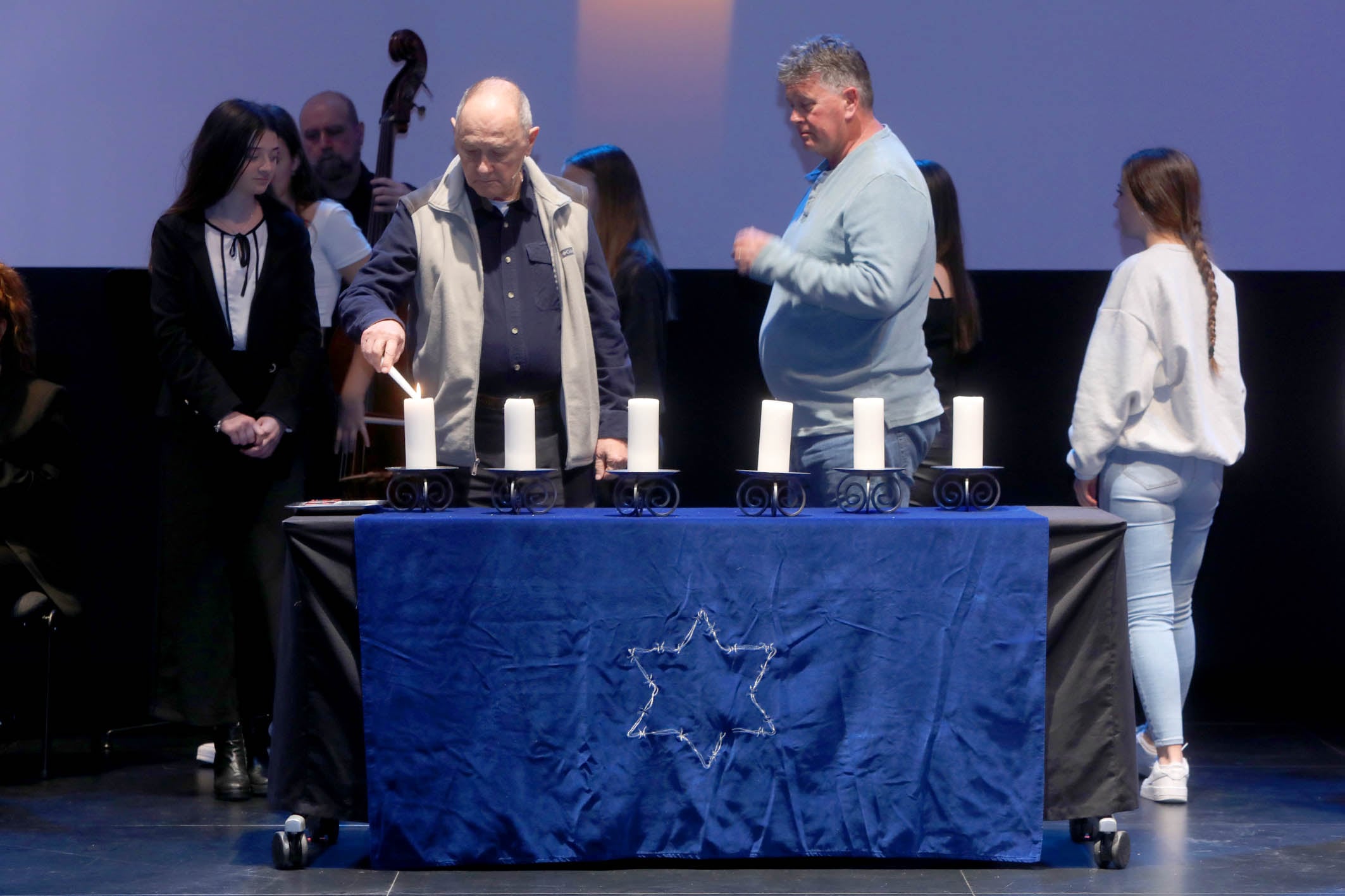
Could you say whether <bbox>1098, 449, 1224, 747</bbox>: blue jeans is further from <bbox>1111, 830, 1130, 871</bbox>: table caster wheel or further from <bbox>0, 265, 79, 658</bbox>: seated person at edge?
<bbox>0, 265, 79, 658</bbox>: seated person at edge

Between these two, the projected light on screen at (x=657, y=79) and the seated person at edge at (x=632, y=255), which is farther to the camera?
the projected light on screen at (x=657, y=79)

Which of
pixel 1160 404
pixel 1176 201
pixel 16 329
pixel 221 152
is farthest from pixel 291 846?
pixel 1176 201

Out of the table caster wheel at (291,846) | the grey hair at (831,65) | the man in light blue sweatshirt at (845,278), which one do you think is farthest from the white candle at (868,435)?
the table caster wheel at (291,846)

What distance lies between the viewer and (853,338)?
2844 millimetres

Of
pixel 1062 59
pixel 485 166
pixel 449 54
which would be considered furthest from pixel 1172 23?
pixel 485 166

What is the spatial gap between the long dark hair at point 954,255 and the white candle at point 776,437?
1.29 meters

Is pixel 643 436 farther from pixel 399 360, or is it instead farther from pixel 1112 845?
pixel 399 360

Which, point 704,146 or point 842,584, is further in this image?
point 704,146

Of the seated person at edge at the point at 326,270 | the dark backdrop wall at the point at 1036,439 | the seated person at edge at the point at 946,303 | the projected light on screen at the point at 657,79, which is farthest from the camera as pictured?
the dark backdrop wall at the point at 1036,439

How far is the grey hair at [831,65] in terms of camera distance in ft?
9.21

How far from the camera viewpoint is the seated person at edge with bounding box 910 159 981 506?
363cm

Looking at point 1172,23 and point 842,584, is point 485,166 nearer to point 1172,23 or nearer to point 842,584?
point 842,584

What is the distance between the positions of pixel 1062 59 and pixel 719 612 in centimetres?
270

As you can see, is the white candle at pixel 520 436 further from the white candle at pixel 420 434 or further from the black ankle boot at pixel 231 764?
the black ankle boot at pixel 231 764
